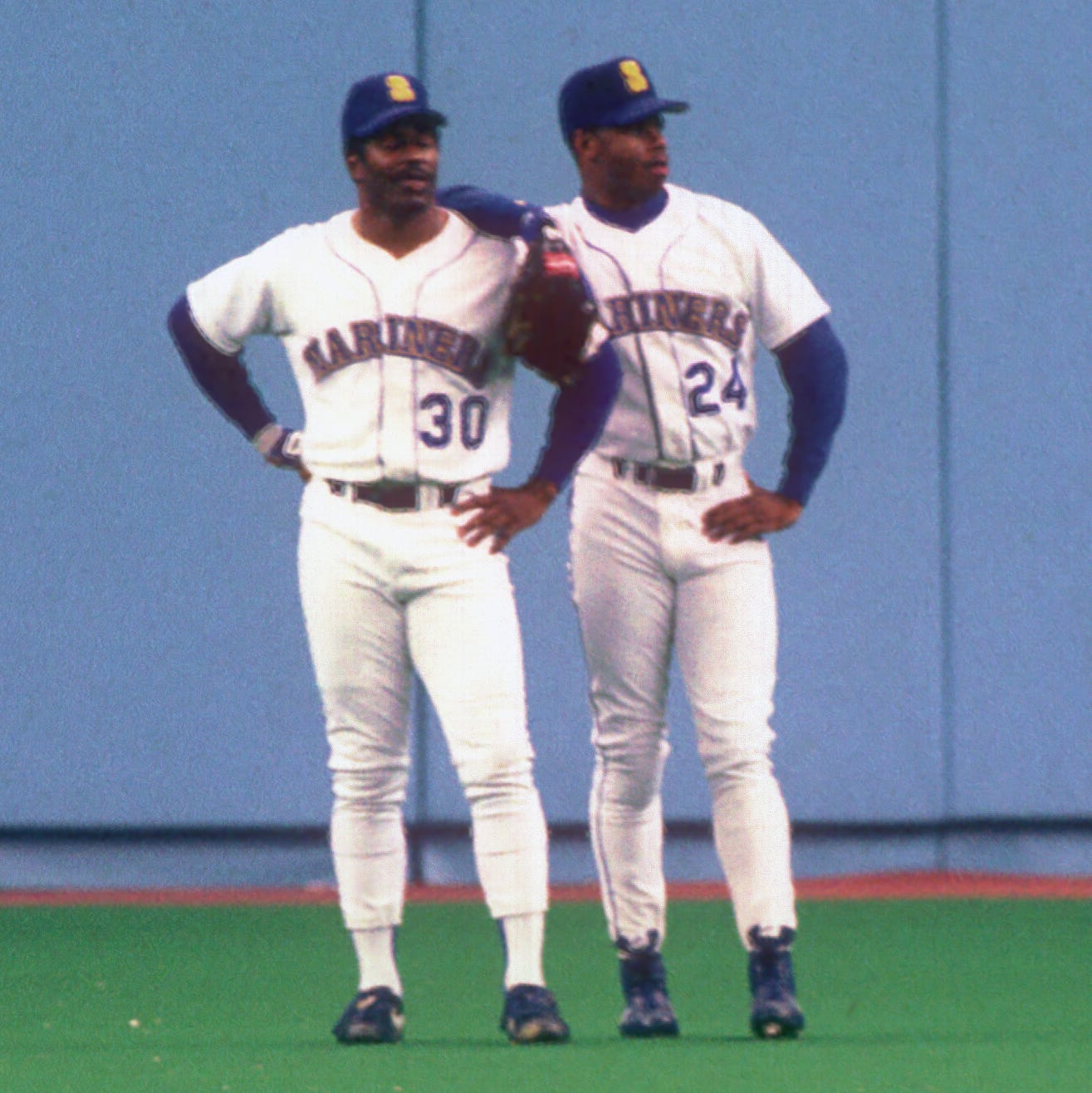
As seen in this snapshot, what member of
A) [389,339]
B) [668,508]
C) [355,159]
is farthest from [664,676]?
[355,159]

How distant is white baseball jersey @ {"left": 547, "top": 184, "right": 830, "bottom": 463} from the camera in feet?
15.8

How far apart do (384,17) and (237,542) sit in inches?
70.1

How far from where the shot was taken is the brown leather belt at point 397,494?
4.64 m

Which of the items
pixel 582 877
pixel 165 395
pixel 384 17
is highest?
pixel 384 17

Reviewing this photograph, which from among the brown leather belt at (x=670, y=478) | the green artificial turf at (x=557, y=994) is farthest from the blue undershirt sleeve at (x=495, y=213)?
the green artificial turf at (x=557, y=994)

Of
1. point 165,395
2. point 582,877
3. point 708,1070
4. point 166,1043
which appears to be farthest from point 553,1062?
point 165,395

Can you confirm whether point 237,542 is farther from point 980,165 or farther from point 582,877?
point 980,165

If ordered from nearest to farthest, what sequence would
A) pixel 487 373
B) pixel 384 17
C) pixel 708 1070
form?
pixel 708 1070 < pixel 487 373 < pixel 384 17

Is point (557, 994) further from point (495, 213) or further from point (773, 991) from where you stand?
point (495, 213)

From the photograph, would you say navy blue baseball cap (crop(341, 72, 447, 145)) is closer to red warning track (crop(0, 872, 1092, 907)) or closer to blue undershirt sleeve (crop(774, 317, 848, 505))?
blue undershirt sleeve (crop(774, 317, 848, 505))

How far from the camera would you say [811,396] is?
16.2 ft

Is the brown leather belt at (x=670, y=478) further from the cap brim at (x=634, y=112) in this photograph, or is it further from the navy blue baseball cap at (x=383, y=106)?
the navy blue baseball cap at (x=383, y=106)

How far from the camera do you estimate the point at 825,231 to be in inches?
310

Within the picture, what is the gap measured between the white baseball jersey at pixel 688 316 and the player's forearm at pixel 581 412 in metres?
0.11
